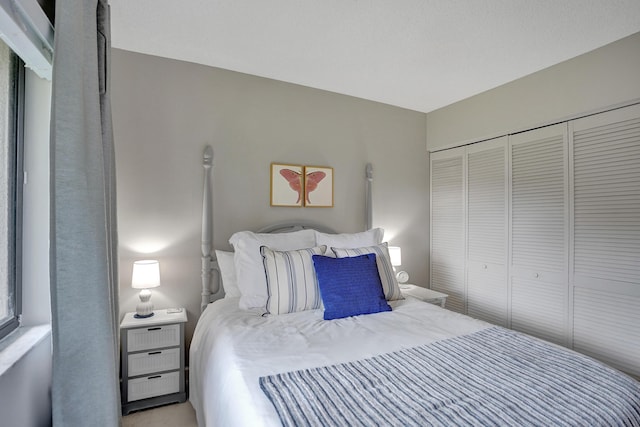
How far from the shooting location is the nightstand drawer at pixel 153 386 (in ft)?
6.88

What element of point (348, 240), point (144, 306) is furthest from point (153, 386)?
point (348, 240)

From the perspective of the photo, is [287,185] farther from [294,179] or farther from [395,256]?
[395,256]

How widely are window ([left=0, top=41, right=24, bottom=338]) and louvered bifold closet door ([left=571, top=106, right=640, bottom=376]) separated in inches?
134

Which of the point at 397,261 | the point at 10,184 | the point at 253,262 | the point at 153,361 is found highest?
the point at 10,184

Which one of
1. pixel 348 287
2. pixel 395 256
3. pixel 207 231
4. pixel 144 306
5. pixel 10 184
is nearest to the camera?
pixel 10 184

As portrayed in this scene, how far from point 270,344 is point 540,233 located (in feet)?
7.97

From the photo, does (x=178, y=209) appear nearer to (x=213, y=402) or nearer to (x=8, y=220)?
(x=8, y=220)

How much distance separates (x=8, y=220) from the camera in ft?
4.14

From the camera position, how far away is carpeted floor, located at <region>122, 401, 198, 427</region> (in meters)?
2.01

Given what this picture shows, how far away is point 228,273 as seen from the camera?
2393 millimetres

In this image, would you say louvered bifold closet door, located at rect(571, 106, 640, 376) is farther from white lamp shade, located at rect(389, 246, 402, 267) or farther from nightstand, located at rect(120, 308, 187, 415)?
nightstand, located at rect(120, 308, 187, 415)

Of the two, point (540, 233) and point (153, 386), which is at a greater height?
point (540, 233)

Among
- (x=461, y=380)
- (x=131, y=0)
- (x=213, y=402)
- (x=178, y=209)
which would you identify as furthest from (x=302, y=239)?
(x=131, y=0)

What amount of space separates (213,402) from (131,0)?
85.2 inches
